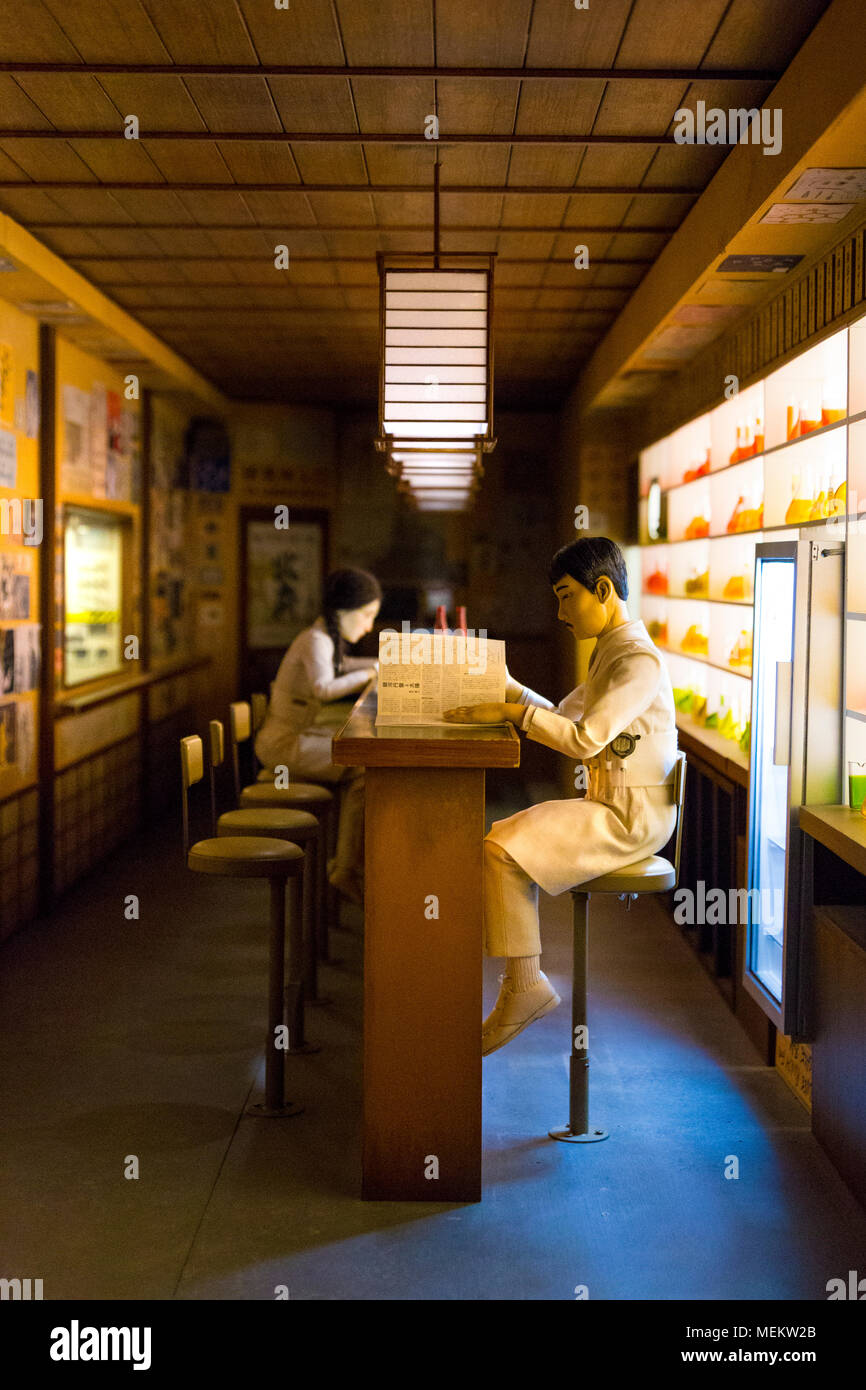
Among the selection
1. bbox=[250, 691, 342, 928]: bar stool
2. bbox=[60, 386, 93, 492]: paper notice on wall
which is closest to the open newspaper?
bbox=[250, 691, 342, 928]: bar stool

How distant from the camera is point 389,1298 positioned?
262 centimetres

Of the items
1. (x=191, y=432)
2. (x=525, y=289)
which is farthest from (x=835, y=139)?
(x=191, y=432)

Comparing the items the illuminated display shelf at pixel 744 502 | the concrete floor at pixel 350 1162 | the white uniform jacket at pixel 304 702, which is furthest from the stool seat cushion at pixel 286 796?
the illuminated display shelf at pixel 744 502

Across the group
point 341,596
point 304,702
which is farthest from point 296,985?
point 341,596

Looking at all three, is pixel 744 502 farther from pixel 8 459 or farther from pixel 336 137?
pixel 8 459

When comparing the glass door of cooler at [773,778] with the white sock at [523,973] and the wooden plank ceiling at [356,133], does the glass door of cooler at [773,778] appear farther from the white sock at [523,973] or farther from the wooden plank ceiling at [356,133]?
the wooden plank ceiling at [356,133]

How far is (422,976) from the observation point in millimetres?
3061

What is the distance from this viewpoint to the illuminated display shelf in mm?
3789

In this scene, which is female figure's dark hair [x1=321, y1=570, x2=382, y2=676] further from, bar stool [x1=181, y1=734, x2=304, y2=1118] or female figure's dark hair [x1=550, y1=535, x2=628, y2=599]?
female figure's dark hair [x1=550, y1=535, x2=628, y2=599]

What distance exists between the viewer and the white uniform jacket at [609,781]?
3.21 metres

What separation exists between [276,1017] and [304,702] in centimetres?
200
